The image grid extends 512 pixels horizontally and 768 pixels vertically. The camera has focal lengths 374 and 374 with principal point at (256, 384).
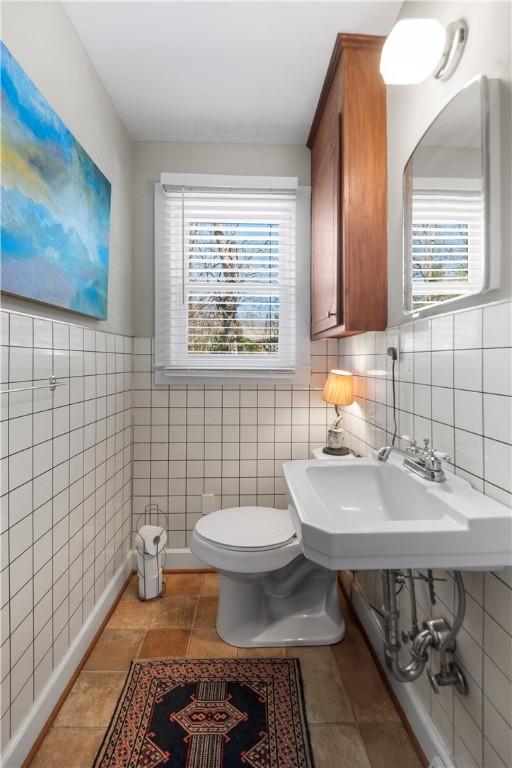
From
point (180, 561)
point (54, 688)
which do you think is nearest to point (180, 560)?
point (180, 561)

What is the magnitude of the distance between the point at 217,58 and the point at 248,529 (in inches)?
79.2

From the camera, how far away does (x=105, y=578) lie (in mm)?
1802

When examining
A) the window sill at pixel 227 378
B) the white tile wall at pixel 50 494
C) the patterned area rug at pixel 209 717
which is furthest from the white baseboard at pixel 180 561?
the window sill at pixel 227 378

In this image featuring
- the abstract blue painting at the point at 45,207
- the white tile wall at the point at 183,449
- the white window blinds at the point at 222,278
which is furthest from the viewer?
the white window blinds at the point at 222,278

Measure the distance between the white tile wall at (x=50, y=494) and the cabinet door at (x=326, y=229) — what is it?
1.06 m

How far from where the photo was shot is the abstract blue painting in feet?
3.37

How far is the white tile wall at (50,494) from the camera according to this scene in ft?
3.51

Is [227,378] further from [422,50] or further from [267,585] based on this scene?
[422,50]

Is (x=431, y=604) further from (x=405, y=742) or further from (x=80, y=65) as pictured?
(x=80, y=65)

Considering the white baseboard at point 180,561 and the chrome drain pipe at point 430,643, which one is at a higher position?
the chrome drain pipe at point 430,643

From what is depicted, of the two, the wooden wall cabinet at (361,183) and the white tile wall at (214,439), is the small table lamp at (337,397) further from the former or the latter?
the wooden wall cabinet at (361,183)

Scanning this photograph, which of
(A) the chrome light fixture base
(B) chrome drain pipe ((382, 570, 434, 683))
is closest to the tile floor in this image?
(B) chrome drain pipe ((382, 570, 434, 683))

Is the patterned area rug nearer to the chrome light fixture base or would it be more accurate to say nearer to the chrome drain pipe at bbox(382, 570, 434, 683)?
the chrome drain pipe at bbox(382, 570, 434, 683)

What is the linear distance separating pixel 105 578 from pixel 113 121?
7.35ft
